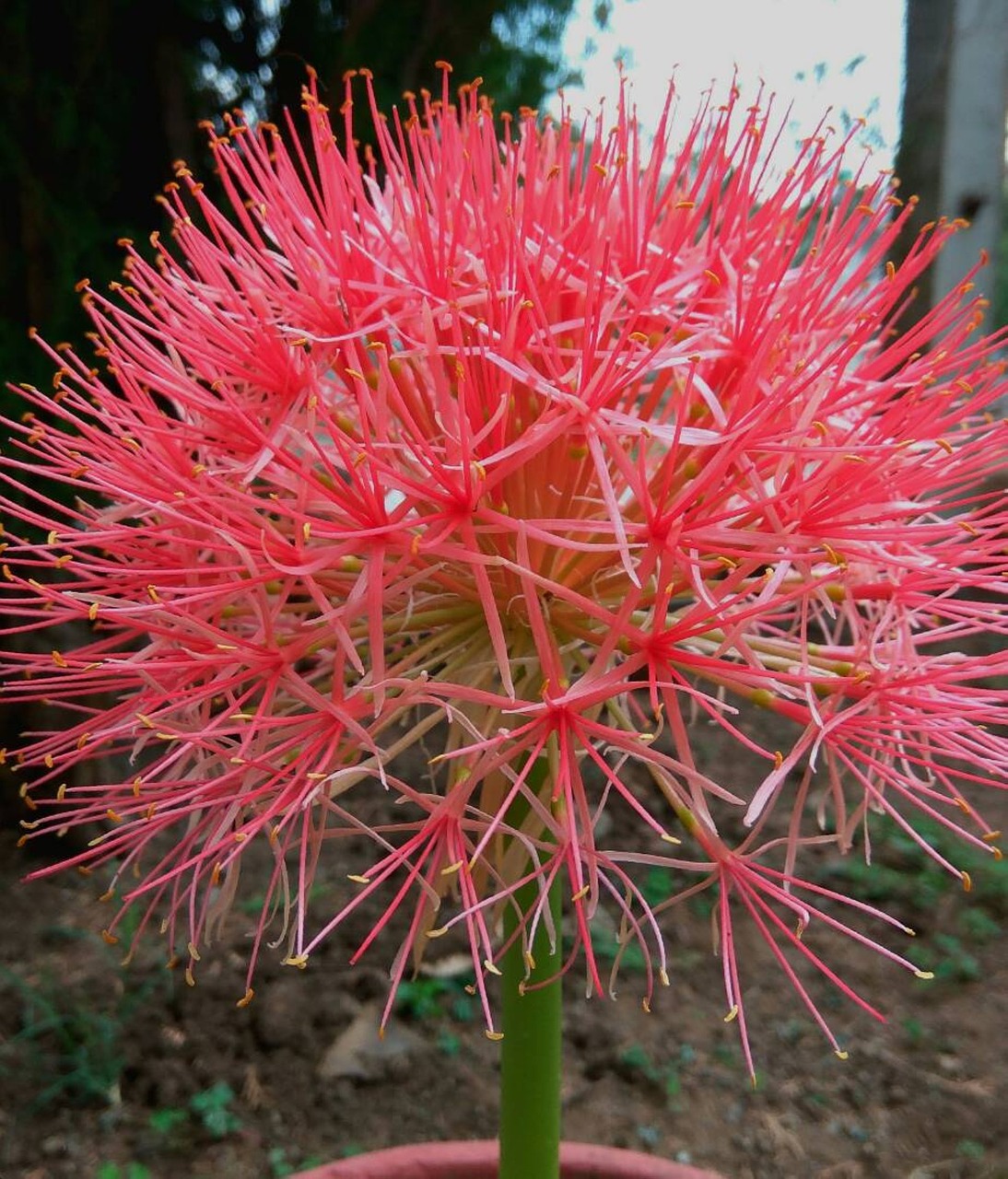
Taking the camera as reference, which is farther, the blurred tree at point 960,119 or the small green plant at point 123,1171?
the blurred tree at point 960,119

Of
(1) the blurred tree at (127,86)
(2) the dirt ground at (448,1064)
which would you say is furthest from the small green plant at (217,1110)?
(1) the blurred tree at (127,86)

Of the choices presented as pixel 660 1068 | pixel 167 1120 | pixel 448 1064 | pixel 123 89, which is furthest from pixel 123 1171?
pixel 123 89

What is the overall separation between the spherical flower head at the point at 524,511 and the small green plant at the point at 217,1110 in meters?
0.57

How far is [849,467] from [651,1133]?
0.82m

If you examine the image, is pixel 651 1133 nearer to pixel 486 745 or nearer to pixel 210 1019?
pixel 210 1019

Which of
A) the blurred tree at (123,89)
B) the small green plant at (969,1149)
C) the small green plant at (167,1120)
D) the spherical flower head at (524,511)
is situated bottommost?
the small green plant at (167,1120)

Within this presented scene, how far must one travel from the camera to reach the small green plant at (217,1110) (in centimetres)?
98

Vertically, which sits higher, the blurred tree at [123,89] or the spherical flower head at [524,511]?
the blurred tree at [123,89]

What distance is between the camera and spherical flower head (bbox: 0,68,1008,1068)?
17.5 inches

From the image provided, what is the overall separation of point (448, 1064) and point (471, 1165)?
1.22 feet

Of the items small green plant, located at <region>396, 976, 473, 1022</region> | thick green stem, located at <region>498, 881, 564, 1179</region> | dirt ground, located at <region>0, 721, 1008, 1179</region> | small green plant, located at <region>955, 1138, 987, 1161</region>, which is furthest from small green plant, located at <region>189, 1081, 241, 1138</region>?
small green plant, located at <region>955, 1138, 987, 1161</region>

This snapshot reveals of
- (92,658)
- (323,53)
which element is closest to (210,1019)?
(92,658)

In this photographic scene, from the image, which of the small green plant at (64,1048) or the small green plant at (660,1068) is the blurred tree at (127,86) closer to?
the small green plant at (64,1048)

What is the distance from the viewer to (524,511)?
0.54 metres
